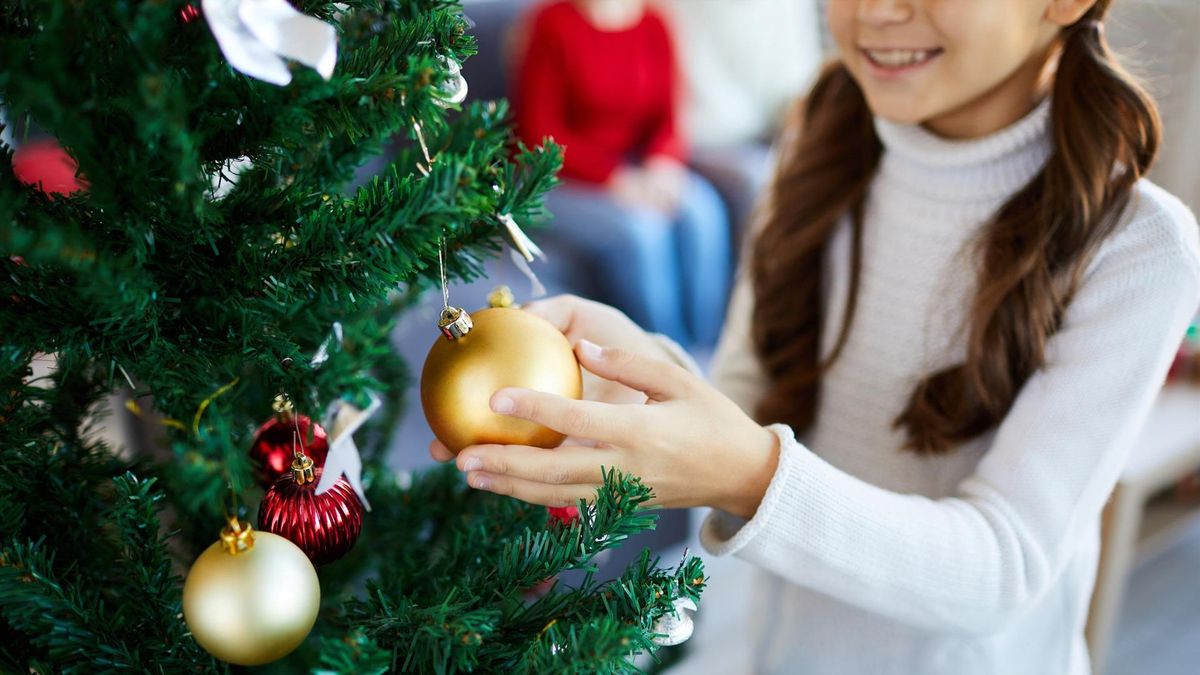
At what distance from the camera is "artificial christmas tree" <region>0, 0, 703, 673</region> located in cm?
40

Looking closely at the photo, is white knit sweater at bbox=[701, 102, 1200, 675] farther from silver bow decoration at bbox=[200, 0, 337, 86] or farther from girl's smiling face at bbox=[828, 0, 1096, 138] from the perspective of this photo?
silver bow decoration at bbox=[200, 0, 337, 86]

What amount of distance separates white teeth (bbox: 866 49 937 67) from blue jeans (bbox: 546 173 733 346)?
1.48 m

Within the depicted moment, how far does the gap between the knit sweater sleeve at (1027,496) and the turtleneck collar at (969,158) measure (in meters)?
0.13

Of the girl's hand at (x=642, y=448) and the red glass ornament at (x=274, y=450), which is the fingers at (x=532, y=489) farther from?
the red glass ornament at (x=274, y=450)

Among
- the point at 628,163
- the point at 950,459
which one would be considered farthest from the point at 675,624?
the point at 628,163

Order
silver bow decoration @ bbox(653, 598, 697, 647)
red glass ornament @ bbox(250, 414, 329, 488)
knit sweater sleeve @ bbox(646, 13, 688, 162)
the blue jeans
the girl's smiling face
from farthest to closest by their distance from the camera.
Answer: knit sweater sleeve @ bbox(646, 13, 688, 162), the blue jeans, the girl's smiling face, red glass ornament @ bbox(250, 414, 329, 488), silver bow decoration @ bbox(653, 598, 697, 647)

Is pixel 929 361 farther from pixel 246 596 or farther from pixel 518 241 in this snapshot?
pixel 246 596

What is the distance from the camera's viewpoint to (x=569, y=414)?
0.53 m

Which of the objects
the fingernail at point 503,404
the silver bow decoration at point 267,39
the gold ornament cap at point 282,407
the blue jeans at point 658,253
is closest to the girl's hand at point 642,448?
the fingernail at point 503,404

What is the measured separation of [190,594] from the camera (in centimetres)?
47

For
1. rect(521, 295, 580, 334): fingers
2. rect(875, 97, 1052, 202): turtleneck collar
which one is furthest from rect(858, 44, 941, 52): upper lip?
rect(521, 295, 580, 334): fingers

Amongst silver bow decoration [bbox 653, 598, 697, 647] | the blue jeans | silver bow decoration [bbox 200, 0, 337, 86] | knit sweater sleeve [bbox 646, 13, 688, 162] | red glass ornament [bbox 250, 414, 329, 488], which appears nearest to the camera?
silver bow decoration [bbox 200, 0, 337, 86]

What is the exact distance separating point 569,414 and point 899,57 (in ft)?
1.56

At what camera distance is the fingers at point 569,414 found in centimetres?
52
